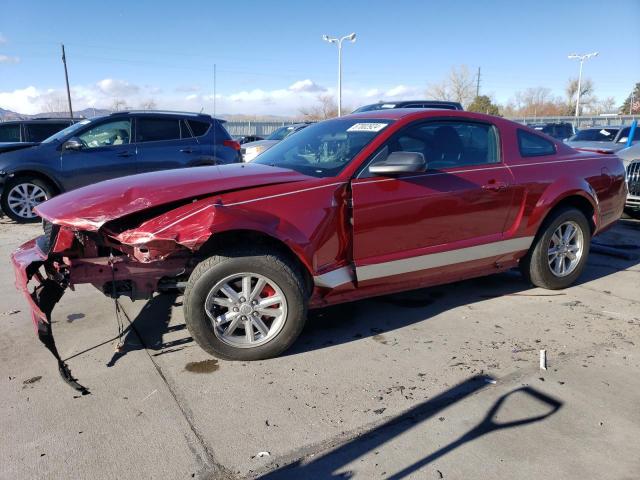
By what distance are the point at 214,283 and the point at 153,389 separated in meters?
0.72

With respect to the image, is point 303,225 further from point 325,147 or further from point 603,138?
point 603,138

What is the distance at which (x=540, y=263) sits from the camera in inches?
178

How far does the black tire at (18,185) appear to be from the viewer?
25.6ft

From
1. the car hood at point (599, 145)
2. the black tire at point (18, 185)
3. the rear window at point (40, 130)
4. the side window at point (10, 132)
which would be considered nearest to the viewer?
the black tire at point (18, 185)

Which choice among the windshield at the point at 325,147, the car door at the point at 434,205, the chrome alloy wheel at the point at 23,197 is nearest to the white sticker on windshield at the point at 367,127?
the windshield at the point at 325,147

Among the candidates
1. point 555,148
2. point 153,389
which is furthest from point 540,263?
point 153,389

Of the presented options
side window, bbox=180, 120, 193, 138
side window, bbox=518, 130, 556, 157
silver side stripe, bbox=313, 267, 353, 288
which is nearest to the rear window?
side window, bbox=180, 120, 193, 138

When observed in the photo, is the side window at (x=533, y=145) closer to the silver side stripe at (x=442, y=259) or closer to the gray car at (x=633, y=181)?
the silver side stripe at (x=442, y=259)

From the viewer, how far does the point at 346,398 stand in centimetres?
287

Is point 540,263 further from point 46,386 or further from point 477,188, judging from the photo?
point 46,386

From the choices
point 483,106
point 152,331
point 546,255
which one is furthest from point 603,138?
point 483,106

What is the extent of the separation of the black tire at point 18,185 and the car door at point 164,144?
4.83ft

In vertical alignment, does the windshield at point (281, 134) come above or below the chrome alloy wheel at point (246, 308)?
above

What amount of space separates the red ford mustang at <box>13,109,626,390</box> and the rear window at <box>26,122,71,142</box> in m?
9.25
